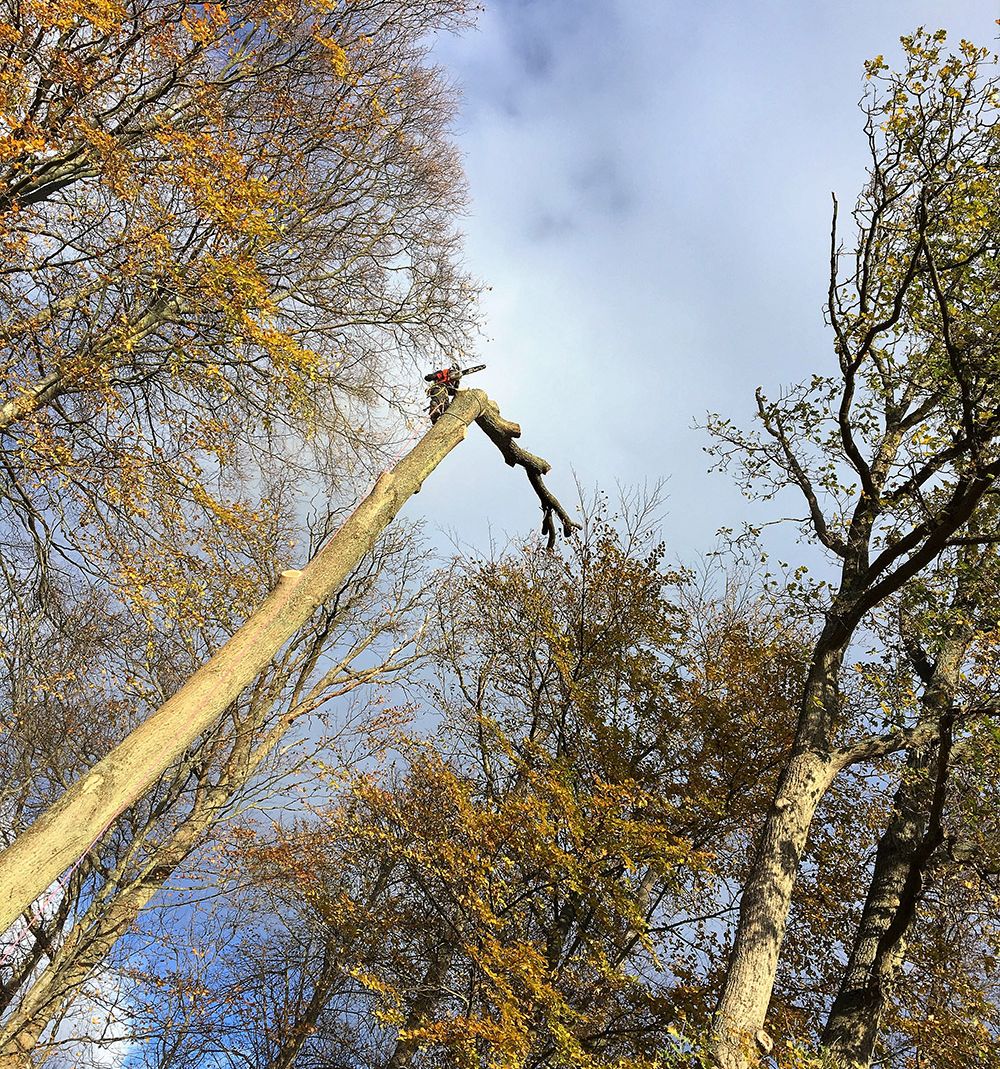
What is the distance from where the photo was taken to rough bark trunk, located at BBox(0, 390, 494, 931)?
2154 millimetres

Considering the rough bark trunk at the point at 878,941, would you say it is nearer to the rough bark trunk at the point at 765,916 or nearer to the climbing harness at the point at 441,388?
the rough bark trunk at the point at 765,916

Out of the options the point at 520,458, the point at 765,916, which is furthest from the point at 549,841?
the point at 520,458

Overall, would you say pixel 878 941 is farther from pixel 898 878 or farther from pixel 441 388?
pixel 441 388

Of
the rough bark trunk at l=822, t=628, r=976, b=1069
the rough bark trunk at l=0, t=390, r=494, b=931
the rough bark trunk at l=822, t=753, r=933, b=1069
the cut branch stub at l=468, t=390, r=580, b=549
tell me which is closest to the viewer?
the rough bark trunk at l=0, t=390, r=494, b=931

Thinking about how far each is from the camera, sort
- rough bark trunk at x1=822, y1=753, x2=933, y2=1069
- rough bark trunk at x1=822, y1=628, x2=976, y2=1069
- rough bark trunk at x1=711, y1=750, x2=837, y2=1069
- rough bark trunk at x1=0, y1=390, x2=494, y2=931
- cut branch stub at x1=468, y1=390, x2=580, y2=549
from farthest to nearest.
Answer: rough bark trunk at x1=822, y1=753, x2=933, y2=1069
rough bark trunk at x1=822, y1=628, x2=976, y2=1069
rough bark trunk at x1=711, y1=750, x2=837, y2=1069
cut branch stub at x1=468, y1=390, x2=580, y2=549
rough bark trunk at x1=0, y1=390, x2=494, y2=931

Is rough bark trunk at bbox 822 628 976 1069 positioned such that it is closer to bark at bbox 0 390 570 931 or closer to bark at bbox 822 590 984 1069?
bark at bbox 822 590 984 1069

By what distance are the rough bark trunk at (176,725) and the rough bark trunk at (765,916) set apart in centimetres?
519

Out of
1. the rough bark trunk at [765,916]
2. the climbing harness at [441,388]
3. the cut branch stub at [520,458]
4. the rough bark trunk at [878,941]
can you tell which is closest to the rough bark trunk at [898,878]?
the rough bark trunk at [878,941]

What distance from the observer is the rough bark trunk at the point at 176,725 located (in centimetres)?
215

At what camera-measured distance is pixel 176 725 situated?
97.4 inches

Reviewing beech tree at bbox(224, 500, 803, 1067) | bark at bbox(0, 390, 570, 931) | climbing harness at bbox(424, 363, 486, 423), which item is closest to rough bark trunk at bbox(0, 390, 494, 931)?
bark at bbox(0, 390, 570, 931)

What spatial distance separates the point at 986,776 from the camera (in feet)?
26.1

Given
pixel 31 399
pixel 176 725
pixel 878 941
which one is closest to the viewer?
pixel 176 725

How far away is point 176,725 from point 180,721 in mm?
19
